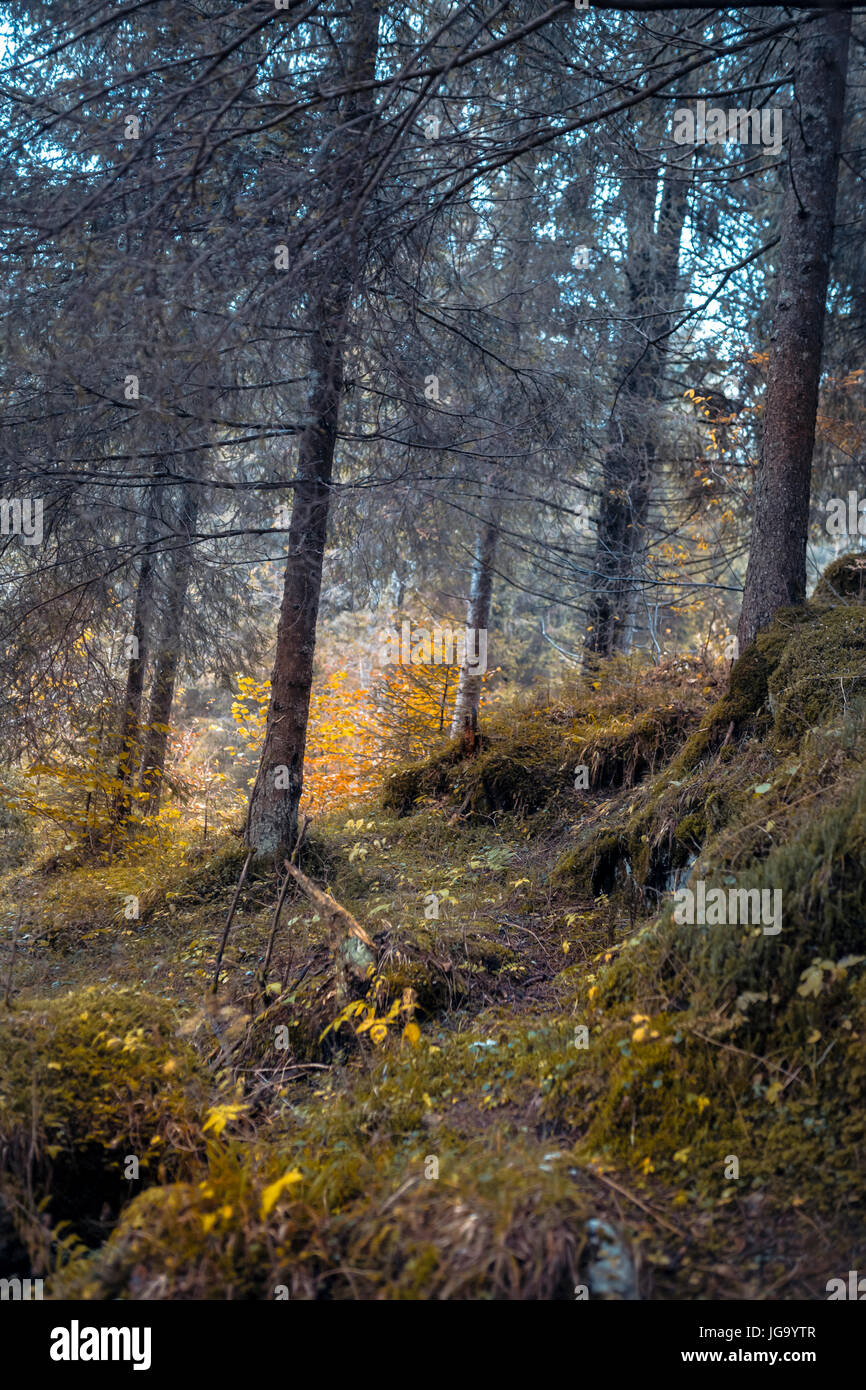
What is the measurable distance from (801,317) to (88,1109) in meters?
6.94

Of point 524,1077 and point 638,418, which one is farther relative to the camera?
point 638,418

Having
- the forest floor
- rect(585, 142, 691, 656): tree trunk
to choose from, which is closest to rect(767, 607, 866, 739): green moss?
the forest floor

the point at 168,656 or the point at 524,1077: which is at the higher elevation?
the point at 168,656

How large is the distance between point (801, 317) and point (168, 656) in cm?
930

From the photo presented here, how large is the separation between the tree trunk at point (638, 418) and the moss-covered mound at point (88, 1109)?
26.1 ft

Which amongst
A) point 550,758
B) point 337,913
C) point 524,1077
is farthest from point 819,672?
point 550,758

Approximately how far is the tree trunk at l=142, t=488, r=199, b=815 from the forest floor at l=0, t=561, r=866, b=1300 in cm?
358

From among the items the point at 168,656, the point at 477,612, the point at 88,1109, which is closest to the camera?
the point at 88,1109

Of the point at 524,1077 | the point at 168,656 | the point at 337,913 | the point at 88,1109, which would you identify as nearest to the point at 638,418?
the point at 168,656

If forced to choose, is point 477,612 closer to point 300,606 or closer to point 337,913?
point 300,606

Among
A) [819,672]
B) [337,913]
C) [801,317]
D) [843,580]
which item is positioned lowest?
[337,913]

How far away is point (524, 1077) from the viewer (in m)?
3.99

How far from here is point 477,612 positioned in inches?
500

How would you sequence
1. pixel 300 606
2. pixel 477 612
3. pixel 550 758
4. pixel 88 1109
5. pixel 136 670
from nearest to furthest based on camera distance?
pixel 88 1109
pixel 300 606
pixel 550 758
pixel 136 670
pixel 477 612
